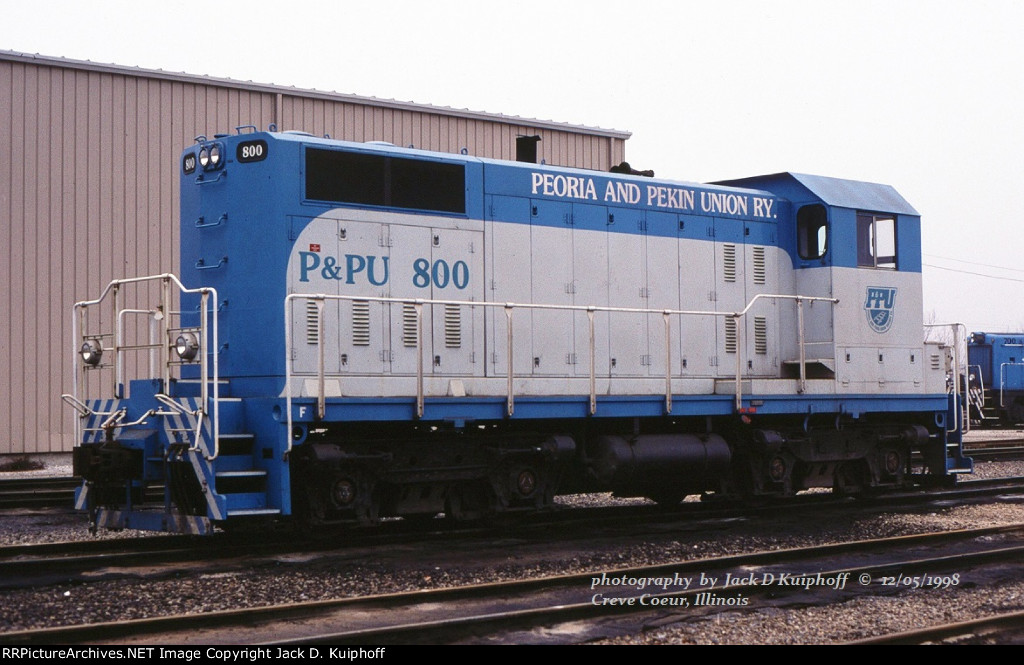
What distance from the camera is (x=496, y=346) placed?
442 inches

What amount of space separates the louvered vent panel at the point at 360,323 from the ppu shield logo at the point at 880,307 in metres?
6.28

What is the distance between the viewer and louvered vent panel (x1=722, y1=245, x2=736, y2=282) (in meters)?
13.1

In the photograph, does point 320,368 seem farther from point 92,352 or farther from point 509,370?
point 92,352

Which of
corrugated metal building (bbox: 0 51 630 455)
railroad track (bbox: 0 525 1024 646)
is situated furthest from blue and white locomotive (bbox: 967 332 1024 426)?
railroad track (bbox: 0 525 1024 646)

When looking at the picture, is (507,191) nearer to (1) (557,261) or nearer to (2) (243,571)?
(1) (557,261)

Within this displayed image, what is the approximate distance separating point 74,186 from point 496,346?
1254 centimetres

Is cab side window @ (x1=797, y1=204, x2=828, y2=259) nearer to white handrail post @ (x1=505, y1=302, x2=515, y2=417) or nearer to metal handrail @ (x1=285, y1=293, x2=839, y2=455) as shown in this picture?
metal handrail @ (x1=285, y1=293, x2=839, y2=455)

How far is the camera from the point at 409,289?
1071 cm

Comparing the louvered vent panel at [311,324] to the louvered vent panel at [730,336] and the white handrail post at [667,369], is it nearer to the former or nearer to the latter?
the white handrail post at [667,369]

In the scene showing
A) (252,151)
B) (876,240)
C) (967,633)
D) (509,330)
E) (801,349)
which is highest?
(252,151)

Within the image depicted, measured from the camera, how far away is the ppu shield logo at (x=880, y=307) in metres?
13.4

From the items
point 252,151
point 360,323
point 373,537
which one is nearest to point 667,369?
point 360,323

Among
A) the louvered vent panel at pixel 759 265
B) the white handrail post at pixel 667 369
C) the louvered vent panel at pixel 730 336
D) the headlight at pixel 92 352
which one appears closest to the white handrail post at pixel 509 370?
the white handrail post at pixel 667 369

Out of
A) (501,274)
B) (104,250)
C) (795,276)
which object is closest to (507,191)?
(501,274)
